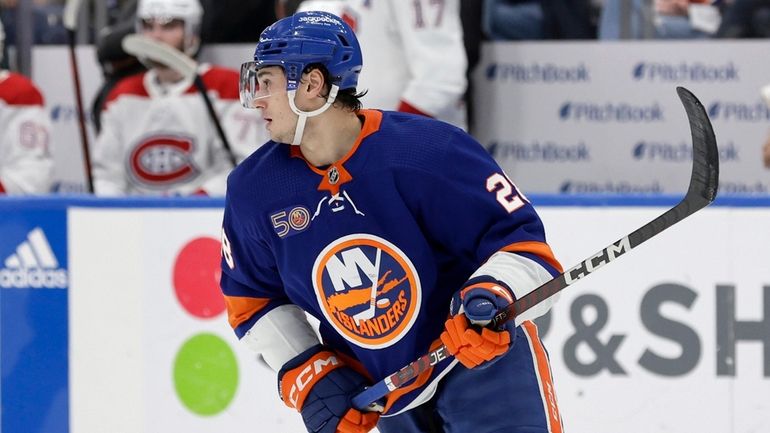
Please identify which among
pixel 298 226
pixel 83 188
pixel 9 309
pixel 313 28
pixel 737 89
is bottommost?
pixel 83 188

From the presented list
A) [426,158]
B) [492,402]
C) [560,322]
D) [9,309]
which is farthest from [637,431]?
[9,309]

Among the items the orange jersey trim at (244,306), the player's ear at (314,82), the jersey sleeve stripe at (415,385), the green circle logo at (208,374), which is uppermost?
the player's ear at (314,82)

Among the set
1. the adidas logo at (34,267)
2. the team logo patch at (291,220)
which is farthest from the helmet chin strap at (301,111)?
the adidas logo at (34,267)

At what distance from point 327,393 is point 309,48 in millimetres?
615

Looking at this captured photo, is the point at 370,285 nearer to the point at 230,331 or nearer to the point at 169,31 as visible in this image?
the point at 230,331

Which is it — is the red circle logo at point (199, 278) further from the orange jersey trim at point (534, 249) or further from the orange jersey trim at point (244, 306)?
the orange jersey trim at point (534, 249)

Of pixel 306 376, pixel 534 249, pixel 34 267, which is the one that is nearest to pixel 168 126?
pixel 34 267

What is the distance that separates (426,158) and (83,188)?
3002 mm

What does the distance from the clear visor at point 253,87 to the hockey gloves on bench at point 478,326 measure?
0.49m

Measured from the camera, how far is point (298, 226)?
94.1 inches

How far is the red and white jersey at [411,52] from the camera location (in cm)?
417

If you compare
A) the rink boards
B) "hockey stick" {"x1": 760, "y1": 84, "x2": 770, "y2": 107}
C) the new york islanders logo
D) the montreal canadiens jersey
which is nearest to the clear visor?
the montreal canadiens jersey

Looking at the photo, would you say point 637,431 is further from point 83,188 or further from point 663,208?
point 83,188

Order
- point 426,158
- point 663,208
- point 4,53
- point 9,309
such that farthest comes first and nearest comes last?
1. point 4,53
2. point 9,309
3. point 663,208
4. point 426,158
